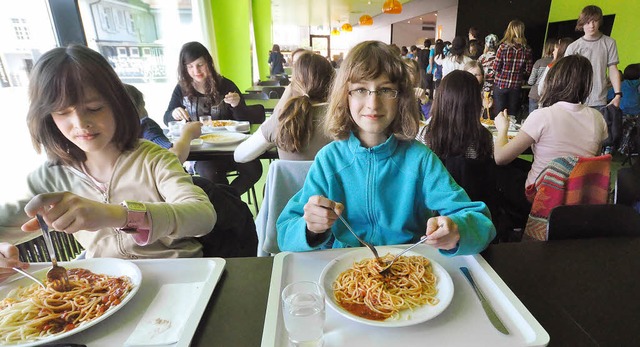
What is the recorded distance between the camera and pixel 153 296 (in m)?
0.84

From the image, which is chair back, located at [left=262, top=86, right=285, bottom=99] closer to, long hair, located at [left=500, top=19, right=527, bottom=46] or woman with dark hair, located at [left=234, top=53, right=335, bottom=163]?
woman with dark hair, located at [left=234, top=53, right=335, bottom=163]

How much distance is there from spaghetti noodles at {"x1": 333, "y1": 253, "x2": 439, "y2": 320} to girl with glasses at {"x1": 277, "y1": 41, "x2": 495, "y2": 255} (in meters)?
0.24

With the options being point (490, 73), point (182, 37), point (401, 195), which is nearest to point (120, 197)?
point (401, 195)

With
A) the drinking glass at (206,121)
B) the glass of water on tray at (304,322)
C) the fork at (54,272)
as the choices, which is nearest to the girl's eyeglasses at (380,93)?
the glass of water on tray at (304,322)

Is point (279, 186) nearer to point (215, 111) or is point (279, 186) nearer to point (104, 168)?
point (104, 168)

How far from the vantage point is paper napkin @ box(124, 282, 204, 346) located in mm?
699

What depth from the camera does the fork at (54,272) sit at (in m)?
0.83

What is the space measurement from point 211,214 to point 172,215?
5.1 inches

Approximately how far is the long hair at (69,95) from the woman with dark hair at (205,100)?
5.27ft

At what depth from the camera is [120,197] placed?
44.5 inches

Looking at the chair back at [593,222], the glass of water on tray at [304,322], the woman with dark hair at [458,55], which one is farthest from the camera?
the woman with dark hair at [458,55]

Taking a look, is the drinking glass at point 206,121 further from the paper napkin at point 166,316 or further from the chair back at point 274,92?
the chair back at point 274,92

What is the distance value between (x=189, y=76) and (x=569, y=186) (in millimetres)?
2890

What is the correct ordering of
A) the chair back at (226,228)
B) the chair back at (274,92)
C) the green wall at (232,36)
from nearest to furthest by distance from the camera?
the chair back at (226,228)
the chair back at (274,92)
the green wall at (232,36)
